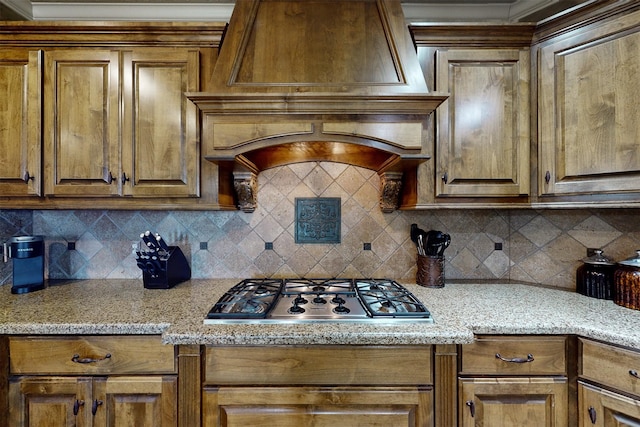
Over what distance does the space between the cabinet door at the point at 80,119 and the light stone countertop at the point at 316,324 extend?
59 cm

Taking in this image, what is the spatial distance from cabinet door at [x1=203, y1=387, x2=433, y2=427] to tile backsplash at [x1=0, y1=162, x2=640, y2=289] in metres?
0.77

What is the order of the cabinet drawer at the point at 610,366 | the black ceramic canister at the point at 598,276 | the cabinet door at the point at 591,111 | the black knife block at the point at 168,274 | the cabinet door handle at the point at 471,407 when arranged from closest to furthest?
1. the cabinet drawer at the point at 610,366
2. the cabinet door handle at the point at 471,407
3. the cabinet door at the point at 591,111
4. the black ceramic canister at the point at 598,276
5. the black knife block at the point at 168,274

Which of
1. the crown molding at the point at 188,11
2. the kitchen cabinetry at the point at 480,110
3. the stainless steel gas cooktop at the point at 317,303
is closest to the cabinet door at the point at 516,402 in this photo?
the stainless steel gas cooktop at the point at 317,303

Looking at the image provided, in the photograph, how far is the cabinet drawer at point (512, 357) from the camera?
3.67 feet

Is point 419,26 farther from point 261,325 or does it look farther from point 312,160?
point 261,325

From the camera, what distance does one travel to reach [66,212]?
179cm

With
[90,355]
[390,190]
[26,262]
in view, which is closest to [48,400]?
[90,355]

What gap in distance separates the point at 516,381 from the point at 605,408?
0.30 meters

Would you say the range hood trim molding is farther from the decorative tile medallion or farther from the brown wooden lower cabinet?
the brown wooden lower cabinet

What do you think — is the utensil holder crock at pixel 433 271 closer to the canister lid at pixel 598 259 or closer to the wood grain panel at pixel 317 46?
the canister lid at pixel 598 259

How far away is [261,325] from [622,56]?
190 cm

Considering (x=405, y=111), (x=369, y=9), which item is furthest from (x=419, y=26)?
(x=405, y=111)

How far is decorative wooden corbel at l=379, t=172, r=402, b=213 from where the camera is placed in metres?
1.61

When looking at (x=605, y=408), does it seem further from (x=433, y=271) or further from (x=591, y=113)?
(x=591, y=113)
